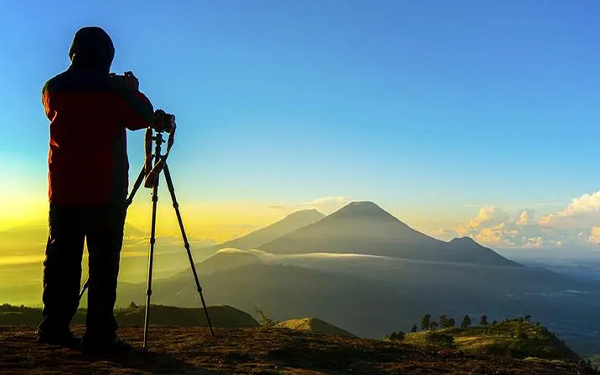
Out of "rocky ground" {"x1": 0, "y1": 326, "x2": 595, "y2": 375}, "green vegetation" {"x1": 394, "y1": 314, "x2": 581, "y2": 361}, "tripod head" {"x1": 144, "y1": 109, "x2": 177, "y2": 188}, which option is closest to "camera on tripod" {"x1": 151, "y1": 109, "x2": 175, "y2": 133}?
"tripod head" {"x1": 144, "y1": 109, "x2": 177, "y2": 188}

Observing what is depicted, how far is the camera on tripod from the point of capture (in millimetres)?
7336

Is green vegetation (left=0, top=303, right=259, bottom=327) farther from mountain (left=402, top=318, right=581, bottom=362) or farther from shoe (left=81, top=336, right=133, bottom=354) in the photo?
mountain (left=402, top=318, right=581, bottom=362)

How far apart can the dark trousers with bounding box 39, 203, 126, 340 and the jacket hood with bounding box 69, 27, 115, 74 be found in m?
1.92

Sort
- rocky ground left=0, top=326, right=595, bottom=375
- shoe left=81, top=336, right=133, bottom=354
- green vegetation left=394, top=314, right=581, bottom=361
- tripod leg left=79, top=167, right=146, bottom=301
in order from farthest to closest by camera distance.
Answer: green vegetation left=394, top=314, right=581, bottom=361 < tripod leg left=79, top=167, right=146, bottom=301 < shoe left=81, top=336, right=133, bottom=354 < rocky ground left=0, top=326, right=595, bottom=375

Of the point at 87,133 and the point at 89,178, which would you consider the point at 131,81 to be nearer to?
the point at 87,133

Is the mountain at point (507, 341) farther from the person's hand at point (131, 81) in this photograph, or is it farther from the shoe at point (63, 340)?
the person's hand at point (131, 81)

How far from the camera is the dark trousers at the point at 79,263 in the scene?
665cm

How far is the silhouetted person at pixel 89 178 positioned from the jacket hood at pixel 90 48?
0.01 meters

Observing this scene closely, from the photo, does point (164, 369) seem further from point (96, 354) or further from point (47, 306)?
point (47, 306)

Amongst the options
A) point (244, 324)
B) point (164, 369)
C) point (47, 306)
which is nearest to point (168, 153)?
point (47, 306)

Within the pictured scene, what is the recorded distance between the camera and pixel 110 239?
6836 mm

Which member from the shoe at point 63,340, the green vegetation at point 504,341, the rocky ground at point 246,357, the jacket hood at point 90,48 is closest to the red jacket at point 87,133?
the jacket hood at point 90,48

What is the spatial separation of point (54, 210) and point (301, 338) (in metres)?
4.74

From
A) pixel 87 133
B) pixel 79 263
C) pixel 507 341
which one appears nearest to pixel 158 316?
pixel 79 263
